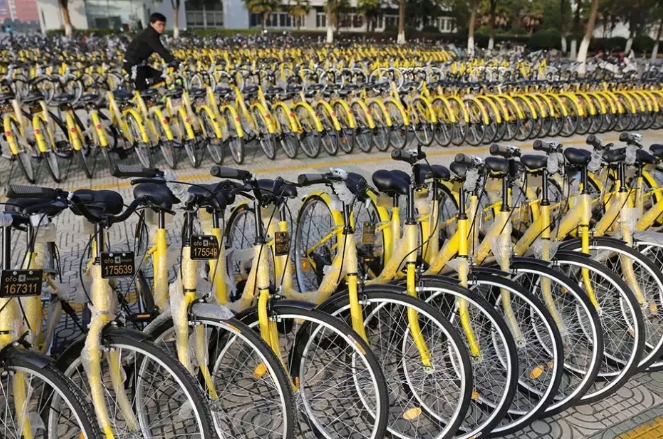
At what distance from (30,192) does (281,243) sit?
1066mm

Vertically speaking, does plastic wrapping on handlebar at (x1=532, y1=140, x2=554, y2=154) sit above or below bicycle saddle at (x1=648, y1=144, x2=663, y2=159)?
above

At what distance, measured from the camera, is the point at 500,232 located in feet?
9.05

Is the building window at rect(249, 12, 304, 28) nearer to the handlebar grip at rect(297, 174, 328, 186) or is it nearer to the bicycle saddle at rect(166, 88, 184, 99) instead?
the bicycle saddle at rect(166, 88, 184, 99)

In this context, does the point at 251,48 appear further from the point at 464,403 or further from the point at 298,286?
the point at 464,403

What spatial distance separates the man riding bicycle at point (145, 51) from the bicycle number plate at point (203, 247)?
19.9ft

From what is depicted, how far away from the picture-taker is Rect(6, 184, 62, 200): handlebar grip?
1.96 m

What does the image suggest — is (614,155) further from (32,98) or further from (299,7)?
(299,7)

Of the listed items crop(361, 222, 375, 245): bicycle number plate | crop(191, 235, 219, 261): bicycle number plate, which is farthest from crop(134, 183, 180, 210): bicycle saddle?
crop(361, 222, 375, 245): bicycle number plate

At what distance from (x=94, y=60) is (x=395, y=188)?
12.7 meters

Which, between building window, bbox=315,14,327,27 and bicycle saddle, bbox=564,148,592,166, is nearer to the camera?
bicycle saddle, bbox=564,148,592,166

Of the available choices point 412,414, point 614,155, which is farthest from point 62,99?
point 614,155

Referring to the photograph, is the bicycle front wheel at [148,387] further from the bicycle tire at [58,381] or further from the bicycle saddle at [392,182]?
the bicycle saddle at [392,182]

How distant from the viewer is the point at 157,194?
2436 mm

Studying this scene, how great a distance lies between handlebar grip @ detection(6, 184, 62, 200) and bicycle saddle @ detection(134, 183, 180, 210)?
15.4 inches
